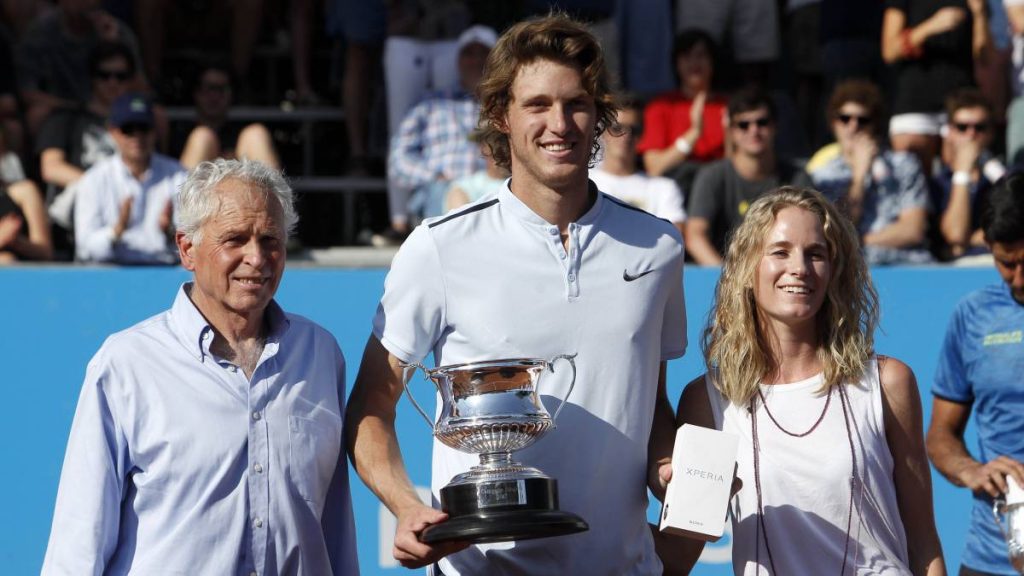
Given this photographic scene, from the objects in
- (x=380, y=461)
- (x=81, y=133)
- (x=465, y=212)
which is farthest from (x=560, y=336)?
(x=81, y=133)

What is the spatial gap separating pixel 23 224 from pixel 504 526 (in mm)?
4826

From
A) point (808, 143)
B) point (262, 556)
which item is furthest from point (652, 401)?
point (808, 143)

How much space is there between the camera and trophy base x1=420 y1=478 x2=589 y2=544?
3.05 meters

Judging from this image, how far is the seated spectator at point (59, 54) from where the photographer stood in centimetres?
836

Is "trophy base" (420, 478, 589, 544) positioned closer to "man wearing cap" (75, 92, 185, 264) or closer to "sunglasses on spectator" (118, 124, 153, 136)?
"man wearing cap" (75, 92, 185, 264)

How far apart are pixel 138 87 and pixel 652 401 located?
5.43 m

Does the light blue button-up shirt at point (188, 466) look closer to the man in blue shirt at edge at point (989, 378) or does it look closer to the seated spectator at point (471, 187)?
the man in blue shirt at edge at point (989, 378)

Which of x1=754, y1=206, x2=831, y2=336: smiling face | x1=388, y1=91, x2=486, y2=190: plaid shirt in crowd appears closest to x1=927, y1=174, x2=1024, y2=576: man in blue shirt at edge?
x1=754, y1=206, x2=831, y2=336: smiling face

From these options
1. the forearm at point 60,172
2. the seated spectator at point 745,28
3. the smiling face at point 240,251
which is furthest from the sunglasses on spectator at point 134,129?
the smiling face at point 240,251

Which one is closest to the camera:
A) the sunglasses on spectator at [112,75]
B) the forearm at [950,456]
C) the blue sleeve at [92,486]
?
the blue sleeve at [92,486]

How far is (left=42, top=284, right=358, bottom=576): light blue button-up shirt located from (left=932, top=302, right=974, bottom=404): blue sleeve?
7.01 feet

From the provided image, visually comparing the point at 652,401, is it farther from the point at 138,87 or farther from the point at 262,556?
the point at 138,87

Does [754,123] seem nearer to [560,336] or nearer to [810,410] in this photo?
[810,410]

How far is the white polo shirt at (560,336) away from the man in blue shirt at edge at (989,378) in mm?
1437
